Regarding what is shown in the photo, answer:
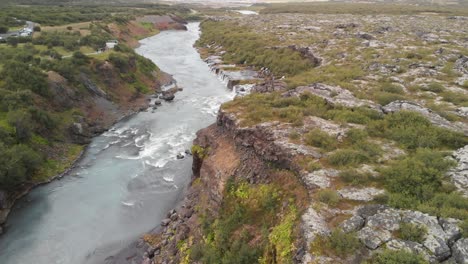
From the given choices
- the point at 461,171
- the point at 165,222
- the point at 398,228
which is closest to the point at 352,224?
the point at 398,228

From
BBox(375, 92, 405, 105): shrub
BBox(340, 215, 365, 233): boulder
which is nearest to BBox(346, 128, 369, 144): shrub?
BBox(375, 92, 405, 105): shrub

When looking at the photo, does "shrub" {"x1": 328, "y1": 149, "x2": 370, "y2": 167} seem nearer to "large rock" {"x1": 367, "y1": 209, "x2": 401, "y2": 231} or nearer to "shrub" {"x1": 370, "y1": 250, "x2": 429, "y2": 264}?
"large rock" {"x1": 367, "y1": 209, "x2": 401, "y2": 231}

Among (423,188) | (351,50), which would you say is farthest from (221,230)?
(351,50)

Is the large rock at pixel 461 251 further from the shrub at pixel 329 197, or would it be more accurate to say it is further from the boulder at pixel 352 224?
the shrub at pixel 329 197

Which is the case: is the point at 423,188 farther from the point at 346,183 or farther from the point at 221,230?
the point at 221,230

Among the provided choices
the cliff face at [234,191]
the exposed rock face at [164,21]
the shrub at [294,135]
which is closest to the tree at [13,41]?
the cliff face at [234,191]
